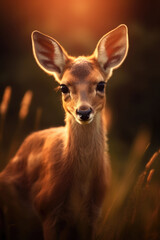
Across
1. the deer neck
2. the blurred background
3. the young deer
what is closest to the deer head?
the young deer

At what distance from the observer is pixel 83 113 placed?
13.9ft

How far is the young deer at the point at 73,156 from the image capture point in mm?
4605

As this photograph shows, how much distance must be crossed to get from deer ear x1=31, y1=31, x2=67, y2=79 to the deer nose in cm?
108

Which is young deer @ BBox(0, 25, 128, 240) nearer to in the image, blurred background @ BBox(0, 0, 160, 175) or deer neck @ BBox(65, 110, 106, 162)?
deer neck @ BBox(65, 110, 106, 162)

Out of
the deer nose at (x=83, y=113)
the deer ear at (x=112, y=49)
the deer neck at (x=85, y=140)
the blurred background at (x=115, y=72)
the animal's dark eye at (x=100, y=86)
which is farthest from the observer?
the blurred background at (x=115, y=72)

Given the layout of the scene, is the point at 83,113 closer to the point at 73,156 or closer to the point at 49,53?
the point at 73,156

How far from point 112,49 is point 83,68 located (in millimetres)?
570

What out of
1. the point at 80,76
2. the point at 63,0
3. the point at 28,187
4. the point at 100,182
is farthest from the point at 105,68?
the point at 63,0

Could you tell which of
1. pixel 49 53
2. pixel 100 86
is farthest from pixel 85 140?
pixel 49 53

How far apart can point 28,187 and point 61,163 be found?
636 millimetres

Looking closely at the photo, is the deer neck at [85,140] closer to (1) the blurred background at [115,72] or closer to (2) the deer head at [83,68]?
(2) the deer head at [83,68]

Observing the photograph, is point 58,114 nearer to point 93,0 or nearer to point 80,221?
point 93,0

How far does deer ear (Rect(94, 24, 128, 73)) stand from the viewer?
4.98 m

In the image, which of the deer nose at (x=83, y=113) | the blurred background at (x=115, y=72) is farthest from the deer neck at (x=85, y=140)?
the blurred background at (x=115, y=72)
